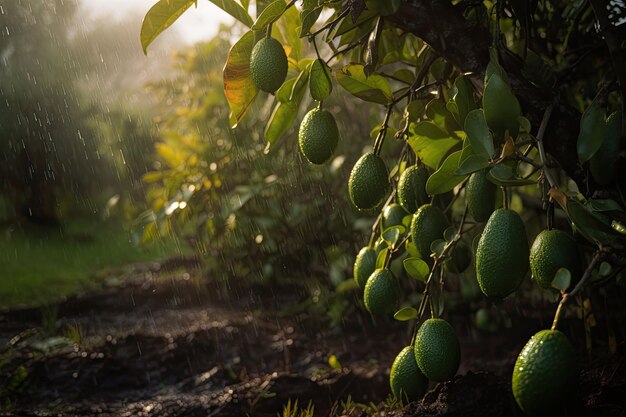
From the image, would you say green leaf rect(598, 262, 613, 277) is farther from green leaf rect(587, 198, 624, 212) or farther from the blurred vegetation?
the blurred vegetation

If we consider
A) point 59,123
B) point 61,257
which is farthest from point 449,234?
point 59,123

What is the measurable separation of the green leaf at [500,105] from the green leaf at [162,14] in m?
0.58

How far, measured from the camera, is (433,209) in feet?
3.85

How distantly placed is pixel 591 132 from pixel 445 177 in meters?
0.22

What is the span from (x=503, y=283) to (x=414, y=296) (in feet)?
6.58

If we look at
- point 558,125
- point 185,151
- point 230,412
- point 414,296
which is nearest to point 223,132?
point 185,151

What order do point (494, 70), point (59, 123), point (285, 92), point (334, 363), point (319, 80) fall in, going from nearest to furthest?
point (494, 70), point (319, 80), point (285, 92), point (334, 363), point (59, 123)

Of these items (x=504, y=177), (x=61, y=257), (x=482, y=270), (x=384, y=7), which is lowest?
(x=482, y=270)

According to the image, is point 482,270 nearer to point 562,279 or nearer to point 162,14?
point 562,279

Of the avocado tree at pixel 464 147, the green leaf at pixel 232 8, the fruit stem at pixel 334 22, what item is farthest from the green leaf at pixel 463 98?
the green leaf at pixel 232 8

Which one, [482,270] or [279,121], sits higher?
[279,121]

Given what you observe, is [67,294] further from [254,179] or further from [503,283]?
[503,283]

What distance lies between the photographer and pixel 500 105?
92 centimetres

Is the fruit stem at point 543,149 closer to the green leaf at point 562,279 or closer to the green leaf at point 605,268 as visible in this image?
the green leaf at point 562,279
